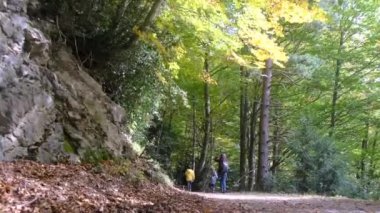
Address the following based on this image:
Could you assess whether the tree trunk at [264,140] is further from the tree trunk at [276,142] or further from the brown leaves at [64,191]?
the brown leaves at [64,191]

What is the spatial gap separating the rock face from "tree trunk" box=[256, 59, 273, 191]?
7.60 meters

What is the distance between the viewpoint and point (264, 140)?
16734 mm

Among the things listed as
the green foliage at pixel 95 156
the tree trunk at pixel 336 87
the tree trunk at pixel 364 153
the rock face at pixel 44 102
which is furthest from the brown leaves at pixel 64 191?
the tree trunk at pixel 364 153

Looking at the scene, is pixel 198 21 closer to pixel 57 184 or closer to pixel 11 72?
pixel 11 72

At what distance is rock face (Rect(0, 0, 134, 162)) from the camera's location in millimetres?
6793

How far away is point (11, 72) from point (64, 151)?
178cm

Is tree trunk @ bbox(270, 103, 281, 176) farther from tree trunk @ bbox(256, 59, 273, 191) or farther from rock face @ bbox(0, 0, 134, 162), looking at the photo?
rock face @ bbox(0, 0, 134, 162)

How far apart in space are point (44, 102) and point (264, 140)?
10.8 meters

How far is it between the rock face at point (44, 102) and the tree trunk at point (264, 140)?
7603 millimetres

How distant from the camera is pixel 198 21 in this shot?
10953mm

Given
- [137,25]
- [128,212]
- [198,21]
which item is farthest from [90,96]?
A: [128,212]

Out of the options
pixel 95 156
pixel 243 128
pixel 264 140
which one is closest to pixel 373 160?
pixel 243 128

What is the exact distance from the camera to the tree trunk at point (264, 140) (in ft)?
53.4

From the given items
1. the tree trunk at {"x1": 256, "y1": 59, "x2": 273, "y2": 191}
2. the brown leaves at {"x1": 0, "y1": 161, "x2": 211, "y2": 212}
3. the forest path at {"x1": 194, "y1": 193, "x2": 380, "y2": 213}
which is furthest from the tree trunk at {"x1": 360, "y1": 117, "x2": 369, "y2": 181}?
the brown leaves at {"x1": 0, "y1": 161, "x2": 211, "y2": 212}
